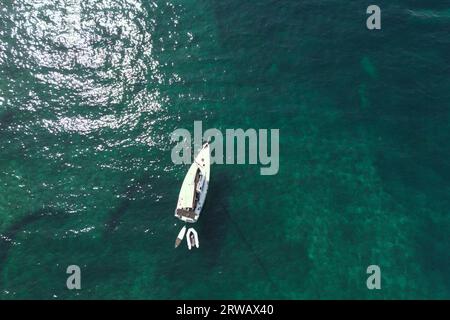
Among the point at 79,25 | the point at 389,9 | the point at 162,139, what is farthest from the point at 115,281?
the point at 389,9

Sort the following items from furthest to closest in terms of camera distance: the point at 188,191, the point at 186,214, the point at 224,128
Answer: the point at 224,128, the point at 188,191, the point at 186,214

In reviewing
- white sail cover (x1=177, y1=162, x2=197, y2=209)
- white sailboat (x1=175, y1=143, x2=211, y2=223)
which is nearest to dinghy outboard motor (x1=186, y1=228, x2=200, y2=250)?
white sailboat (x1=175, y1=143, x2=211, y2=223)

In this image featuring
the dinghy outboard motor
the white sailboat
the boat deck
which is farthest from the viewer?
the white sailboat

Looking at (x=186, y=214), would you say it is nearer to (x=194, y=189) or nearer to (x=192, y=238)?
(x=192, y=238)

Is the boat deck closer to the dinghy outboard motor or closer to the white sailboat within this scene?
the white sailboat

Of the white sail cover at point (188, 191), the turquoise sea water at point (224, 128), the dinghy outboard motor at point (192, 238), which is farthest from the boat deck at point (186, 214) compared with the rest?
the turquoise sea water at point (224, 128)

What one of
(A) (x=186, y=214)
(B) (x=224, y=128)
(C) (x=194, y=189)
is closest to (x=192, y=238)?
(A) (x=186, y=214)
